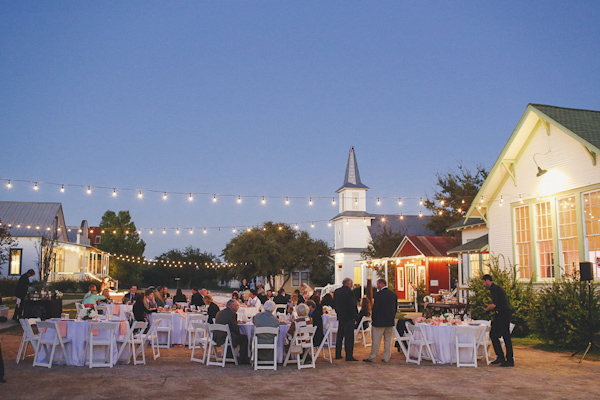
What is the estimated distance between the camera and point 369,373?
30.0 ft

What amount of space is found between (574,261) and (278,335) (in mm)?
7955

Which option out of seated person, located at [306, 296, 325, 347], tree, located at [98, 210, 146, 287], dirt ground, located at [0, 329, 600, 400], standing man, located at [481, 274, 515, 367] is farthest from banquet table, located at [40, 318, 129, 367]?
tree, located at [98, 210, 146, 287]

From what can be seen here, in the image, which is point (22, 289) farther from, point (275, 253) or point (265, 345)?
point (275, 253)

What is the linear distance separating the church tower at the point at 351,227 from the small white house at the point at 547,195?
30.7 meters

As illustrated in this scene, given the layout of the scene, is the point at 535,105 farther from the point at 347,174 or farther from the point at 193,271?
the point at 193,271

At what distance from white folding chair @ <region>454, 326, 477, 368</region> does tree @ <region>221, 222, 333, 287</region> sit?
32555 mm

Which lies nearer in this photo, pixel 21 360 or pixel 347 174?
pixel 21 360

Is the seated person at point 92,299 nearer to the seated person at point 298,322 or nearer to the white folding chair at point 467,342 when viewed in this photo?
the seated person at point 298,322

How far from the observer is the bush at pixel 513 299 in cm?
1427

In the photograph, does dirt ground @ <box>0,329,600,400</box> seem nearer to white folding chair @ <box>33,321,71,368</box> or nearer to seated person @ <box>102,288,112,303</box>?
white folding chair @ <box>33,321,71,368</box>

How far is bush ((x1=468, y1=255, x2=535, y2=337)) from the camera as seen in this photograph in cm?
1427

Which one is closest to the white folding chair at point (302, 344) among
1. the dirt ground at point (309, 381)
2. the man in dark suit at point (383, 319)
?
the dirt ground at point (309, 381)

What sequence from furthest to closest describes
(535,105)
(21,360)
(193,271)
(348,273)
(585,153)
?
(193,271) → (348,273) → (535,105) → (585,153) → (21,360)

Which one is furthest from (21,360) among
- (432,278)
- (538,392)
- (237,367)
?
(432,278)
